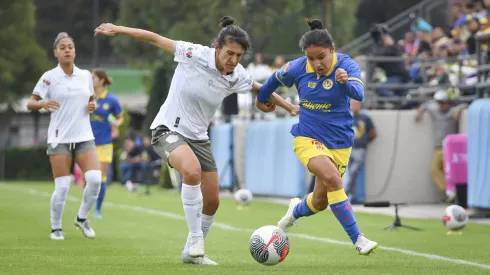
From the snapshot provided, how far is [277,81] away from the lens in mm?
10859

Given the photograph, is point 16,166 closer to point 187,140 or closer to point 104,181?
point 104,181

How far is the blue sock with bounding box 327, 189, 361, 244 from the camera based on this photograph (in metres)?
10.2

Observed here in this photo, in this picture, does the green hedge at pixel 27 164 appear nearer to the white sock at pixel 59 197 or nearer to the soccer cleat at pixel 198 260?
the white sock at pixel 59 197

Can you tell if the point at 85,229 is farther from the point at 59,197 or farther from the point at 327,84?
the point at 327,84

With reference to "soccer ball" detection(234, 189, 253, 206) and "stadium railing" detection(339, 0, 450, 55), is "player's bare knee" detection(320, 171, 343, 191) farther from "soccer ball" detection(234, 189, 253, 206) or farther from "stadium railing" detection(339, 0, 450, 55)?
"stadium railing" detection(339, 0, 450, 55)

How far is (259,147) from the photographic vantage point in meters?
27.6

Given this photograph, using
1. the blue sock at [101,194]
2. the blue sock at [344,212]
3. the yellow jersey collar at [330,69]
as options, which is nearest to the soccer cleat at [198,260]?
the blue sock at [344,212]

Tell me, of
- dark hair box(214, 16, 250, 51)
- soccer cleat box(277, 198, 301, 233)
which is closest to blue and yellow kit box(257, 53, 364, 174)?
soccer cleat box(277, 198, 301, 233)

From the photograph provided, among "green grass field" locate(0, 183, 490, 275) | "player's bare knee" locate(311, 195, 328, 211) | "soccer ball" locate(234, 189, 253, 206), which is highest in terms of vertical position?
"player's bare knee" locate(311, 195, 328, 211)

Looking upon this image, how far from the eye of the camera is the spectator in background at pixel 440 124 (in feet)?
72.8

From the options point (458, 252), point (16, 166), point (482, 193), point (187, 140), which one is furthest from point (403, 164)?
point (16, 166)

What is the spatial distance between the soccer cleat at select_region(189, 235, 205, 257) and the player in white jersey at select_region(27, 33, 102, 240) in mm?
3894

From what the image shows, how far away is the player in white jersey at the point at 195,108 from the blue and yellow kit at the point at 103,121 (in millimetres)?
7161

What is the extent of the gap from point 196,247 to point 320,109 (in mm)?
1950
